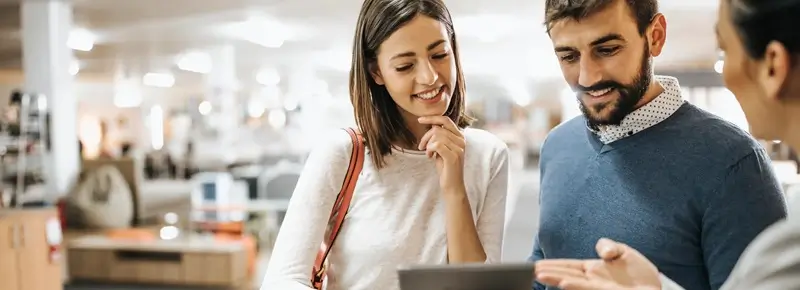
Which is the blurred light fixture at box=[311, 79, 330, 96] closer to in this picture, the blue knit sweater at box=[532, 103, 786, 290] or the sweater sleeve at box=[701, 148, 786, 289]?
the blue knit sweater at box=[532, 103, 786, 290]

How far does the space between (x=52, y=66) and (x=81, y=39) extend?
353cm

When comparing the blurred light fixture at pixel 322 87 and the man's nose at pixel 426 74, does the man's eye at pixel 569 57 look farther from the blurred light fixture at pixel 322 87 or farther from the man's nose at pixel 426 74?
the blurred light fixture at pixel 322 87

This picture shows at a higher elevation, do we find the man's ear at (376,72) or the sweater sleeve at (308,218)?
the man's ear at (376,72)

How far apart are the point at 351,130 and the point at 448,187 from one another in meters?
0.27

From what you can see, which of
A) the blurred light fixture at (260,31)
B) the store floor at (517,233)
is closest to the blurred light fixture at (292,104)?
the blurred light fixture at (260,31)

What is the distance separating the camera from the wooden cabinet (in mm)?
4957

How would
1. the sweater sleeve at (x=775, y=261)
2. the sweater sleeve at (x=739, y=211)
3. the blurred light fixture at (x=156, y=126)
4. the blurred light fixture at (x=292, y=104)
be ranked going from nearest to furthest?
1. the sweater sleeve at (x=775, y=261)
2. the sweater sleeve at (x=739, y=211)
3. the blurred light fixture at (x=292, y=104)
4. the blurred light fixture at (x=156, y=126)

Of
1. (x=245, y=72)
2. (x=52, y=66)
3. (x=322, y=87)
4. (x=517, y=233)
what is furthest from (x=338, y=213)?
(x=322, y=87)

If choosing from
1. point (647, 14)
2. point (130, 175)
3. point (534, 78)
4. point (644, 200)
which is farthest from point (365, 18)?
point (534, 78)

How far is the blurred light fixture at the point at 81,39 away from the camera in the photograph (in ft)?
32.8

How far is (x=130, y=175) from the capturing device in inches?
400

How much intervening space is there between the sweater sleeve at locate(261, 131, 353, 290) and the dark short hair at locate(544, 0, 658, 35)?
1.69 feet

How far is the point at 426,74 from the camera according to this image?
1.35m

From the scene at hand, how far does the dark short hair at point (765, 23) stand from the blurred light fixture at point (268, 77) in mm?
16624
